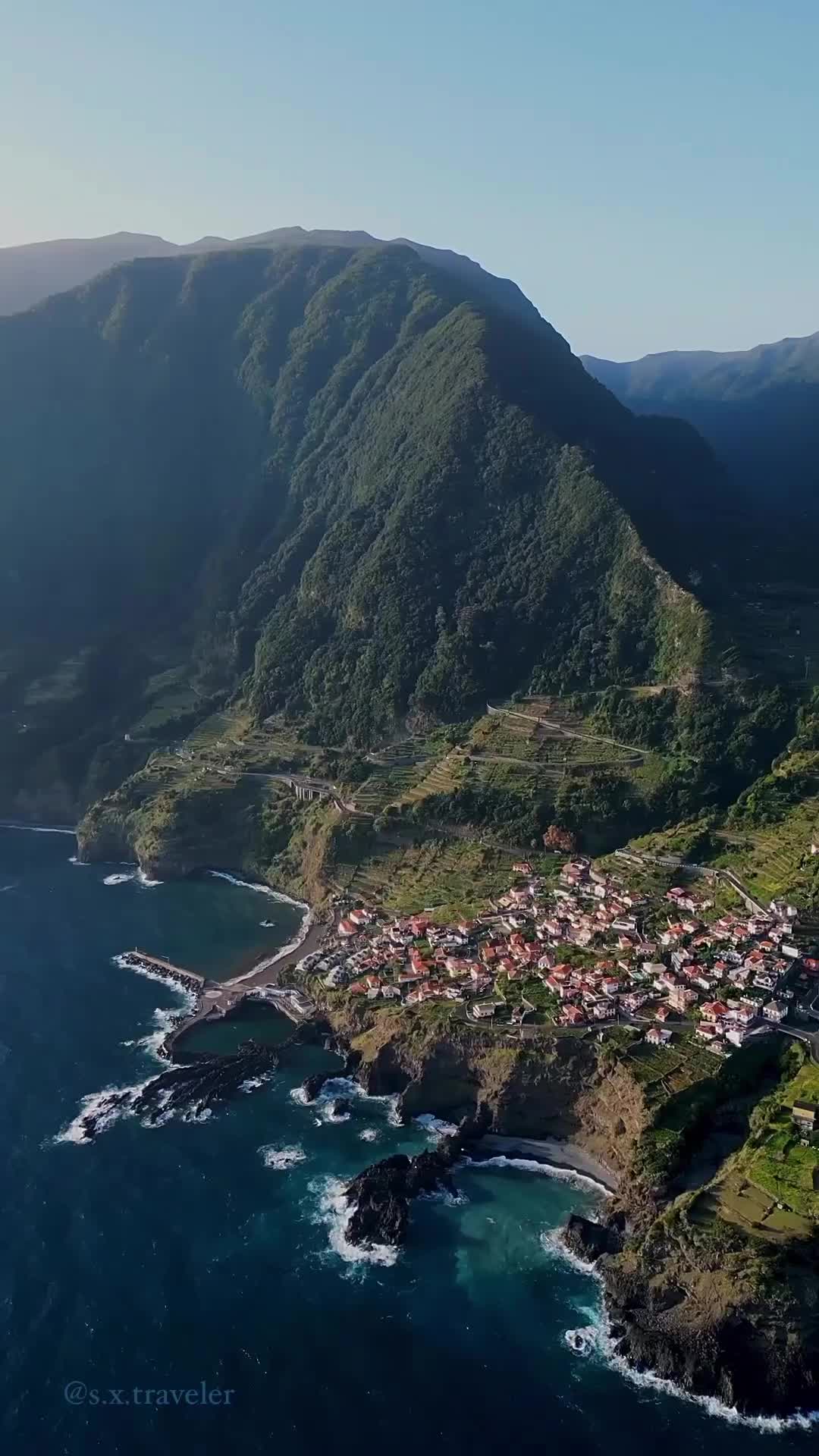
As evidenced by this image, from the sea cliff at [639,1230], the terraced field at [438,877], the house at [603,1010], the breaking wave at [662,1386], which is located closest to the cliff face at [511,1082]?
the sea cliff at [639,1230]

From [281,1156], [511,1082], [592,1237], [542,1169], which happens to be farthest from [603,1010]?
[281,1156]

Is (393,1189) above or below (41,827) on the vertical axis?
above

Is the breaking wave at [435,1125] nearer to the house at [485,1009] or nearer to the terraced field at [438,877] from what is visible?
the house at [485,1009]

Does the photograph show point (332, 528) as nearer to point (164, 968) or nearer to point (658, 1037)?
point (164, 968)

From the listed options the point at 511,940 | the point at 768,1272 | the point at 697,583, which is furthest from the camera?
the point at 697,583

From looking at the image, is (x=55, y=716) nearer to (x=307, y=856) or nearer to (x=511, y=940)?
(x=307, y=856)

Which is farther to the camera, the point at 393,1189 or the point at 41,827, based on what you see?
the point at 41,827

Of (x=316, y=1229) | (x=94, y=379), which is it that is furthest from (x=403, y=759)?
(x=94, y=379)
